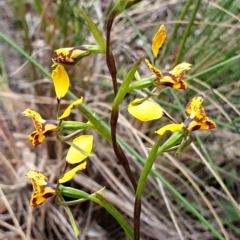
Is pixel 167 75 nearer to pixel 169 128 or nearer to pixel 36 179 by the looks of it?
pixel 169 128

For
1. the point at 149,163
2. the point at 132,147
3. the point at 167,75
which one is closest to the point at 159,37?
the point at 167,75

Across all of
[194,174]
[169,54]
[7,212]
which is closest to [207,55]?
[169,54]

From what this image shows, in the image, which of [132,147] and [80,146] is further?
[132,147]

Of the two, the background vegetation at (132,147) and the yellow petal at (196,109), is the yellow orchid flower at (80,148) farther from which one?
the background vegetation at (132,147)

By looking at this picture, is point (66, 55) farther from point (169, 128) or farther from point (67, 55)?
point (169, 128)

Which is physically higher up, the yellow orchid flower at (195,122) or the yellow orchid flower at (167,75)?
the yellow orchid flower at (167,75)

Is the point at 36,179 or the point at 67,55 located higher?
the point at 67,55

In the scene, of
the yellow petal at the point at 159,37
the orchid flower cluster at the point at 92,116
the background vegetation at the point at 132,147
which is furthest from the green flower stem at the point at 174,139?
the background vegetation at the point at 132,147

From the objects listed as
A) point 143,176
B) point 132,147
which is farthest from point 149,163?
point 132,147

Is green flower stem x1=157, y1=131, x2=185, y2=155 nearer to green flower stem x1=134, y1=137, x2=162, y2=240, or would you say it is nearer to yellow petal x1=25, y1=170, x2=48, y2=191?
green flower stem x1=134, y1=137, x2=162, y2=240

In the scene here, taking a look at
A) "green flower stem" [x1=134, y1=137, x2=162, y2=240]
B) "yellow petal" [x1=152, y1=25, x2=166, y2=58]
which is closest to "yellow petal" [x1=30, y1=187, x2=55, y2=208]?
"green flower stem" [x1=134, y1=137, x2=162, y2=240]
